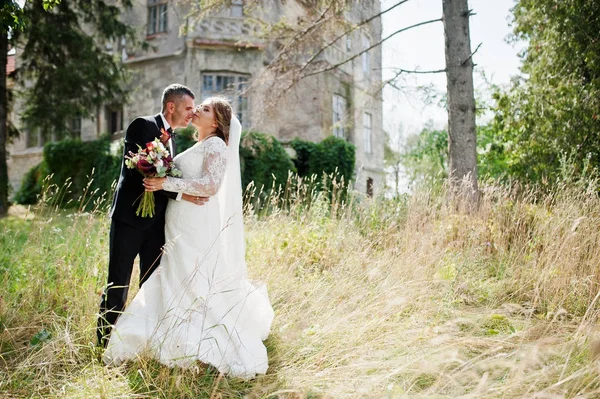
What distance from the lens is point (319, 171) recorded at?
1802 cm

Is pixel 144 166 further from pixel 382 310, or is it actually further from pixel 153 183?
pixel 382 310

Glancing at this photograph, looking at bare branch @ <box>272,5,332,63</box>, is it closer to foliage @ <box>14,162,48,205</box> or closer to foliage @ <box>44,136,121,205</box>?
foliage @ <box>44,136,121,205</box>

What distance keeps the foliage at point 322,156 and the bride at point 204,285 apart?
14.1 meters

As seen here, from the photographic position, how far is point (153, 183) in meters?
3.44

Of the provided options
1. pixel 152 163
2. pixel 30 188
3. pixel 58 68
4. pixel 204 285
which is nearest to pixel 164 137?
pixel 152 163

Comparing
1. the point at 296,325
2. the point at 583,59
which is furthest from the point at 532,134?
the point at 296,325

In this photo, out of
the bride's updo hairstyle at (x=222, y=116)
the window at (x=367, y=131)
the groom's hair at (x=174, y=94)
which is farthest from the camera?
the window at (x=367, y=131)

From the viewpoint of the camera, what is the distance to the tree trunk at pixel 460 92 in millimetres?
7359

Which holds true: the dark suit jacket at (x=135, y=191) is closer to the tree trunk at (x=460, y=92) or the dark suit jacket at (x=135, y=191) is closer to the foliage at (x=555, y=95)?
the tree trunk at (x=460, y=92)

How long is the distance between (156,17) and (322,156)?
8.26 metres

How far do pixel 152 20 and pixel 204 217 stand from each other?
1790 centimetres

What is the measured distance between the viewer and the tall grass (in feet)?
9.83

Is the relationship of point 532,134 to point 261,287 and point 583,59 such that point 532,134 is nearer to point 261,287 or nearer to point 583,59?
point 583,59

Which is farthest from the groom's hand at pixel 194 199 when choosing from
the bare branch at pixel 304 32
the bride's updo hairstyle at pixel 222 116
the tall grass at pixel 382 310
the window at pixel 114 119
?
the window at pixel 114 119
